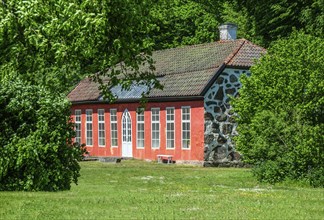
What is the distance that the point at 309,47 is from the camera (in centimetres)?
2469

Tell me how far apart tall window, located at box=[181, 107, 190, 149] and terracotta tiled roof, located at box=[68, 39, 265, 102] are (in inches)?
36.5

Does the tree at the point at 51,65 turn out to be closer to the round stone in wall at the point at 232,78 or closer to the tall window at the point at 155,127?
the round stone in wall at the point at 232,78

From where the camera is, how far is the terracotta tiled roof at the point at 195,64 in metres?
36.4

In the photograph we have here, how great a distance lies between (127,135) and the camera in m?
42.1

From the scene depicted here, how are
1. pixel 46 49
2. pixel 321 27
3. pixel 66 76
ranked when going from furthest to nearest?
pixel 321 27
pixel 66 76
pixel 46 49

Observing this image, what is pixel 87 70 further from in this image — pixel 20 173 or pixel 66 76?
pixel 20 173

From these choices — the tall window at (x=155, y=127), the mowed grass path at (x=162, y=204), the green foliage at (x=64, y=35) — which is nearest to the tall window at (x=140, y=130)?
the tall window at (x=155, y=127)

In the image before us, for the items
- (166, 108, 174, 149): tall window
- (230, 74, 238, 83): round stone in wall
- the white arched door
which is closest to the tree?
(230, 74, 238, 83): round stone in wall

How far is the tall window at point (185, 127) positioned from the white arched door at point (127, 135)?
5085mm

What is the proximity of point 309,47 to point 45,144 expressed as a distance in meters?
10.2

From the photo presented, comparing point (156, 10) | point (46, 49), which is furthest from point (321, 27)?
point (46, 49)

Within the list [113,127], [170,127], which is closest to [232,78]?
[170,127]

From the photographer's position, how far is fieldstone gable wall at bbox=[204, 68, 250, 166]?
118 ft

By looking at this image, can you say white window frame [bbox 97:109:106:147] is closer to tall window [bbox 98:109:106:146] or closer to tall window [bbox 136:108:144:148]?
tall window [bbox 98:109:106:146]
